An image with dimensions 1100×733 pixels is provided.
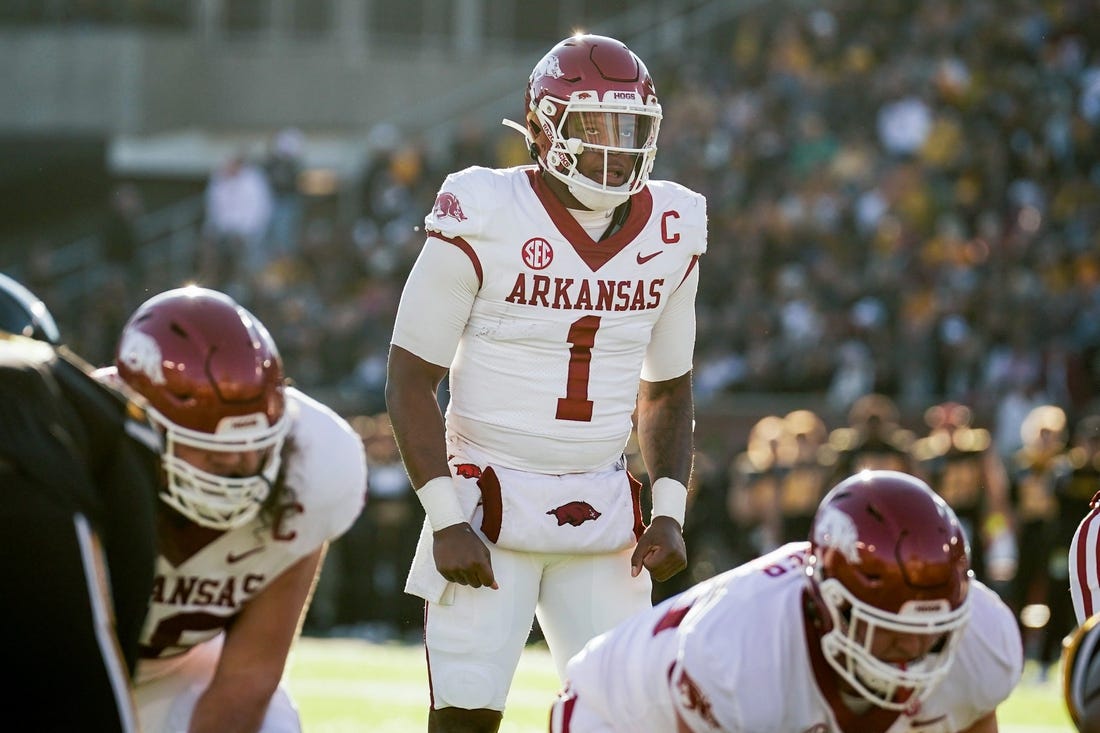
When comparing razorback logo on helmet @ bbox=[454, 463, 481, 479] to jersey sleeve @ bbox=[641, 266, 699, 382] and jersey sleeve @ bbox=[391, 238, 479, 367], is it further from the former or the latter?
jersey sleeve @ bbox=[641, 266, 699, 382]

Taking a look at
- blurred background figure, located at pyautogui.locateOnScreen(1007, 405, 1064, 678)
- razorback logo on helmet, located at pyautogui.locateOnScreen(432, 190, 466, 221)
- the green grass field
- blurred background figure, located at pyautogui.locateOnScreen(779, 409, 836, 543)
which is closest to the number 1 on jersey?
razorback logo on helmet, located at pyautogui.locateOnScreen(432, 190, 466, 221)

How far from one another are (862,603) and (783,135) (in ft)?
44.2

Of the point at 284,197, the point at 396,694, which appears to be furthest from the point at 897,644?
the point at 284,197

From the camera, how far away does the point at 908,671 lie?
342 centimetres

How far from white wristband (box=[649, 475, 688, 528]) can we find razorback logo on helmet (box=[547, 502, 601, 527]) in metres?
0.17

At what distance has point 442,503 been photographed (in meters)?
4.41

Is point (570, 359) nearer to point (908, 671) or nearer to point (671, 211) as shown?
point (671, 211)

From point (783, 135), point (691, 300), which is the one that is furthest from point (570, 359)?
point (783, 135)

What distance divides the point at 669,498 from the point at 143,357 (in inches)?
59.4

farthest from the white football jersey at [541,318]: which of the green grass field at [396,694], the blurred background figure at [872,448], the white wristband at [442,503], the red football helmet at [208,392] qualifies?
the blurred background figure at [872,448]

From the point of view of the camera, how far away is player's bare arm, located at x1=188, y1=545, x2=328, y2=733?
3.95 m

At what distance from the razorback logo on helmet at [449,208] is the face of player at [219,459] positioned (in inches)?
38.9

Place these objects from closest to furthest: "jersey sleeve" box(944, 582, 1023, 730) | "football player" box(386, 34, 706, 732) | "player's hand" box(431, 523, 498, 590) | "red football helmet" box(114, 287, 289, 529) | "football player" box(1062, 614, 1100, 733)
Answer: "football player" box(1062, 614, 1100, 733) < "jersey sleeve" box(944, 582, 1023, 730) < "red football helmet" box(114, 287, 289, 529) < "player's hand" box(431, 523, 498, 590) < "football player" box(386, 34, 706, 732)

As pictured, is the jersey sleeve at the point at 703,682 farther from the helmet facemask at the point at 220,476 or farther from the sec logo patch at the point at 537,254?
the sec logo patch at the point at 537,254
